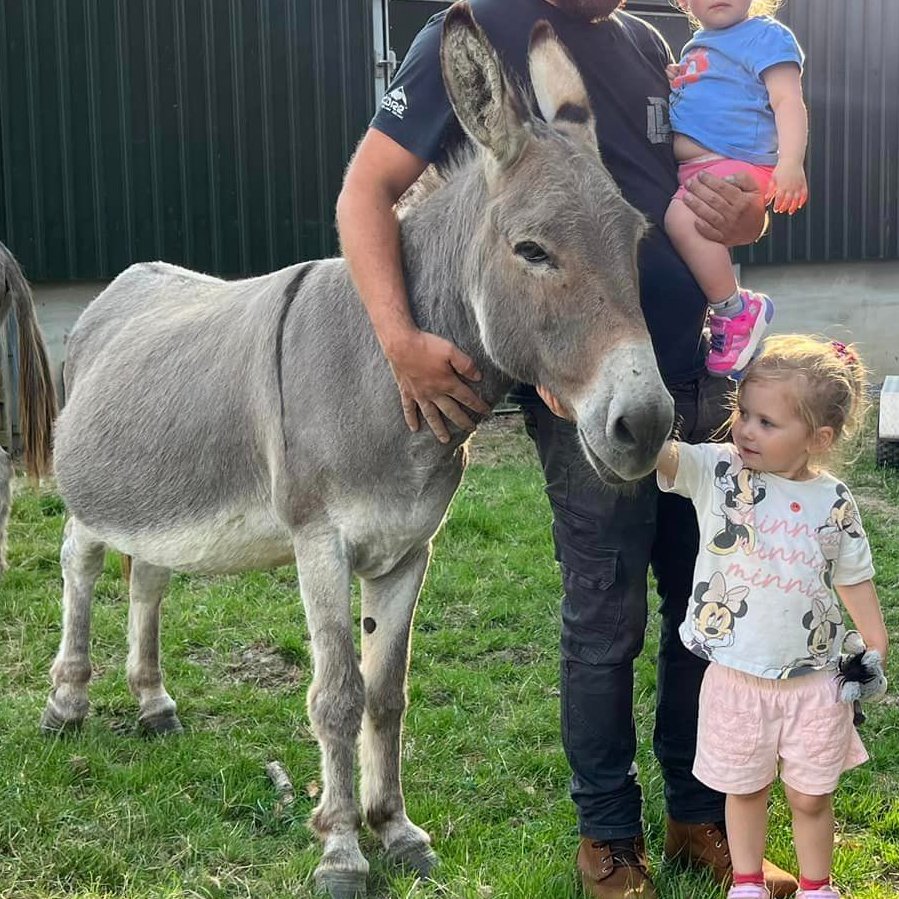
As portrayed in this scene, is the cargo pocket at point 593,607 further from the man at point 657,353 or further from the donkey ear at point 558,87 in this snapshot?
the donkey ear at point 558,87

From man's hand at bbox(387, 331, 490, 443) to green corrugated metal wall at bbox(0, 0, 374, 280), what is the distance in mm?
6207

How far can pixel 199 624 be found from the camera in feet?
14.7

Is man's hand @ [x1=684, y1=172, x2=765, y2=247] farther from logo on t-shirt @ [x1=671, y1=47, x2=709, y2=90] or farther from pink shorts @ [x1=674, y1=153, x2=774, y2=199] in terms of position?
logo on t-shirt @ [x1=671, y1=47, x2=709, y2=90]

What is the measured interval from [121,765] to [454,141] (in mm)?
2157

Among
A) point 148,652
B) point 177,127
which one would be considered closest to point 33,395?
point 148,652

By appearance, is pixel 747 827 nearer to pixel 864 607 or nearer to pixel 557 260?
pixel 864 607

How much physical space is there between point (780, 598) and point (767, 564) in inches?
3.0

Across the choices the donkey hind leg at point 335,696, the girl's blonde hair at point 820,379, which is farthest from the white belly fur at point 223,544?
the girl's blonde hair at point 820,379

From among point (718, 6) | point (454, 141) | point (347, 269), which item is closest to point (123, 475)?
point (347, 269)

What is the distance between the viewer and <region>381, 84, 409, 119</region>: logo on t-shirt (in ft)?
7.80

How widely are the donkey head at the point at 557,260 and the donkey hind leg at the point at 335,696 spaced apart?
0.70 meters

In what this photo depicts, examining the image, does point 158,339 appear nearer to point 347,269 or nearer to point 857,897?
point 347,269

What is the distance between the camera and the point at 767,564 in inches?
90.8

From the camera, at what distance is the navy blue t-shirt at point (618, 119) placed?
2.38 m
